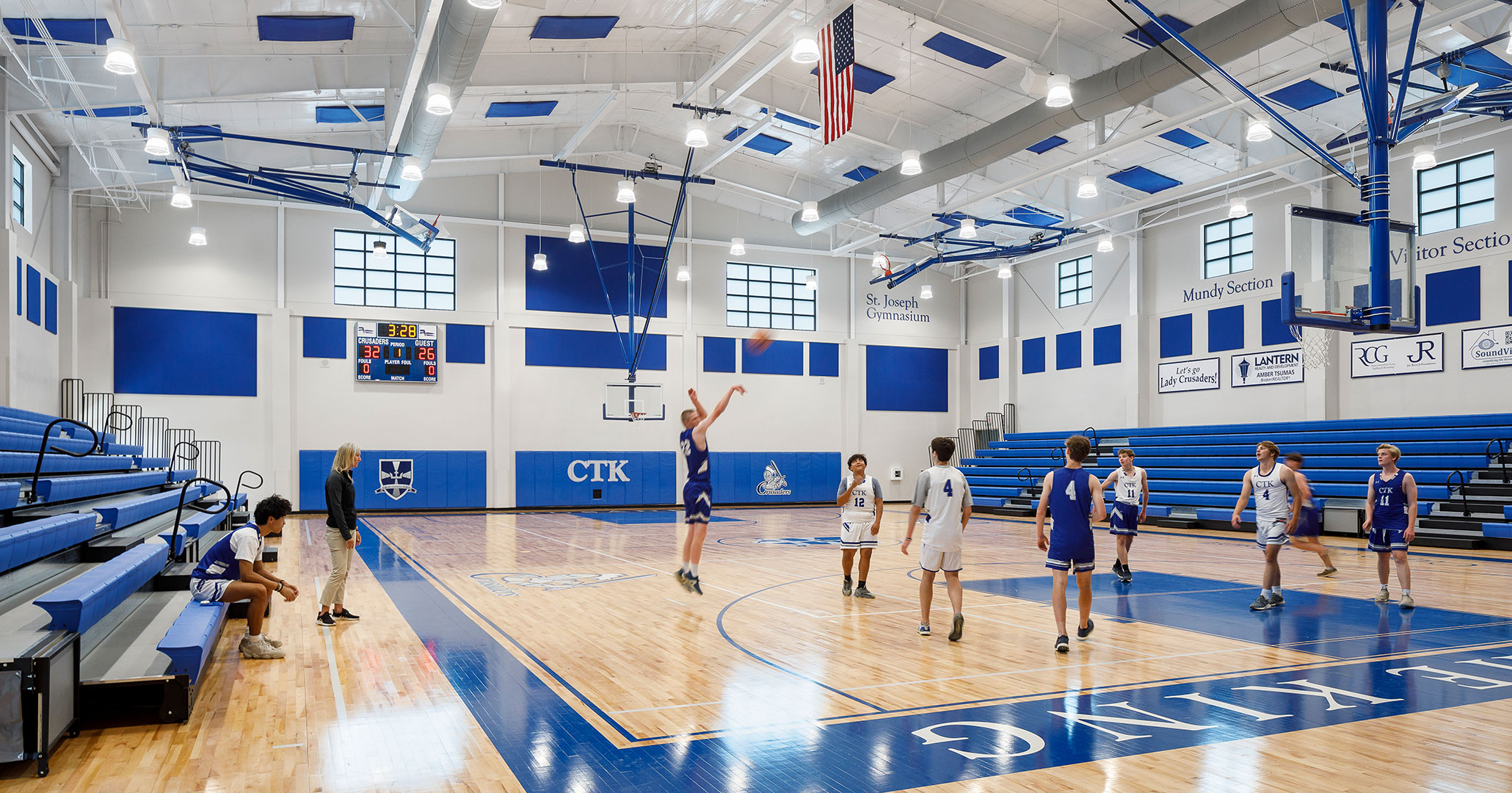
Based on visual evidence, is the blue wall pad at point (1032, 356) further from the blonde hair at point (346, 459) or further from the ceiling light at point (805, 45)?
the blonde hair at point (346, 459)

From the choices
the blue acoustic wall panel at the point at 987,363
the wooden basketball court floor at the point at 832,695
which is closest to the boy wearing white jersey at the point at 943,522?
the wooden basketball court floor at the point at 832,695

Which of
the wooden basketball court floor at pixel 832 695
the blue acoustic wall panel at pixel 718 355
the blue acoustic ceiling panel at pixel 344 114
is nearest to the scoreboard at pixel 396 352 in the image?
the blue acoustic ceiling panel at pixel 344 114

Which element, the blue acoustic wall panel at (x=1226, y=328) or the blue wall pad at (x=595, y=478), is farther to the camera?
the blue wall pad at (x=595, y=478)

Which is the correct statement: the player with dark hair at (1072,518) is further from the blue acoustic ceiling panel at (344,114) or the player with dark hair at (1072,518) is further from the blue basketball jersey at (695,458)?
the blue acoustic ceiling panel at (344,114)

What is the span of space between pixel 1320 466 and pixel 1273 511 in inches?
453

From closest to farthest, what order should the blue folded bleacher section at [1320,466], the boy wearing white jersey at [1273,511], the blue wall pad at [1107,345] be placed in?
the boy wearing white jersey at [1273,511], the blue folded bleacher section at [1320,466], the blue wall pad at [1107,345]

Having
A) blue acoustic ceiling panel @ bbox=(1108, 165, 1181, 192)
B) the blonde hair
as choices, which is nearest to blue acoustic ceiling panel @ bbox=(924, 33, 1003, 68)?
blue acoustic ceiling panel @ bbox=(1108, 165, 1181, 192)

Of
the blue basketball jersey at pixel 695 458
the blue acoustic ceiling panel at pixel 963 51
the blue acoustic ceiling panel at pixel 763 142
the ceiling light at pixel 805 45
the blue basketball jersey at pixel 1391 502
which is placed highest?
the blue acoustic ceiling panel at pixel 763 142

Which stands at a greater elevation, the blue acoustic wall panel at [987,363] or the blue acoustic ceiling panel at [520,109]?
the blue acoustic ceiling panel at [520,109]

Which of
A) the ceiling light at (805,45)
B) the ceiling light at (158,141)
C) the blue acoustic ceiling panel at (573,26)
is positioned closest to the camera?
the ceiling light at (805,45)

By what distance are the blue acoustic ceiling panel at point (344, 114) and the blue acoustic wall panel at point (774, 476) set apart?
12.6m

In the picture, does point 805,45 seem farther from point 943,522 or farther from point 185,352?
point 185,352

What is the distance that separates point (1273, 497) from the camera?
9117mm

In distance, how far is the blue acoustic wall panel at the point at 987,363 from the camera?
29562mm
